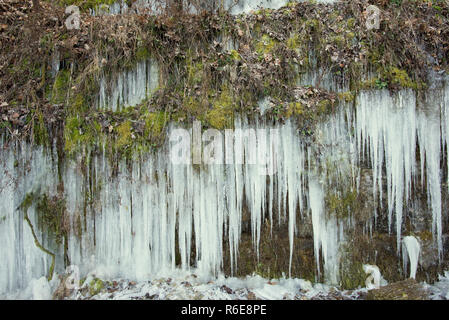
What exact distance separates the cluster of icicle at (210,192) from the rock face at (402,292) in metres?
0.51

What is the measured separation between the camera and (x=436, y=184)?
12.0ft

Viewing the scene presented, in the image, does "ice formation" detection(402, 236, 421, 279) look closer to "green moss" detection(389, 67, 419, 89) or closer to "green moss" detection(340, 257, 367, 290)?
"green moss" detection(340, 257, 367, 290)

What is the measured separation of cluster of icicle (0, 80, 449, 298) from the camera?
366 cm

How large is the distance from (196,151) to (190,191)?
0.66m

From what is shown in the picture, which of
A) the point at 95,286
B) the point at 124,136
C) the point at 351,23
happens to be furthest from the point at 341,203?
the point at 95,286

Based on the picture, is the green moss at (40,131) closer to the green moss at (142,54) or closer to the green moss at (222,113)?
the green moss at (142,54)

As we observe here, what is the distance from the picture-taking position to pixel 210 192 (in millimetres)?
3752

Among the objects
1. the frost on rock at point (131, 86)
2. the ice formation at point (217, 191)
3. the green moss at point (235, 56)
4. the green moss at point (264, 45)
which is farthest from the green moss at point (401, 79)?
the frost on rock at point (131, 86)

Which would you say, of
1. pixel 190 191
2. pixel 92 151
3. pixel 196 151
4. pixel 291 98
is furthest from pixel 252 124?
pixel 92 151

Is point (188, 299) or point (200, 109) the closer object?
point (188, 299)

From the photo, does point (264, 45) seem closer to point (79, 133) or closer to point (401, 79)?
point (401, 79)

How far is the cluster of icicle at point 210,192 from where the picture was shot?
3.66 meters

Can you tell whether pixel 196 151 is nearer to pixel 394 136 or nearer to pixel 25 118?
pixel 25 118

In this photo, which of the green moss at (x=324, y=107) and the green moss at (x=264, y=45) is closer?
the green moss at (x=324, y=107)
